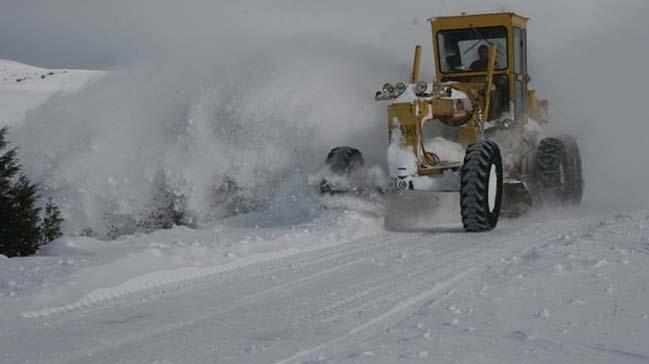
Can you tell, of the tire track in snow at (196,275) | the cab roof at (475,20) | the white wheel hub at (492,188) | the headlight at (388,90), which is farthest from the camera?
the cab roof at (475,20)

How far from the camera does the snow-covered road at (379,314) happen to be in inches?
171

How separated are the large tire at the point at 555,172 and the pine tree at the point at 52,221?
7.99m

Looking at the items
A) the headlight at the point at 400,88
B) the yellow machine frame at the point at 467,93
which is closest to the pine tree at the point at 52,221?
the yellow machine frame at the point at 467,93

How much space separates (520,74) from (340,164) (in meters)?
3.31

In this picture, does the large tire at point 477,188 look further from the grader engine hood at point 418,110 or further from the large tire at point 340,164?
the large tire at point 340,164

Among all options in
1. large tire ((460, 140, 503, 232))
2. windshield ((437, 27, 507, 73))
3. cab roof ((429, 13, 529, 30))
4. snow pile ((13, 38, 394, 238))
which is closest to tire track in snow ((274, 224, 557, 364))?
large tire ((460, 140, 503, 232))

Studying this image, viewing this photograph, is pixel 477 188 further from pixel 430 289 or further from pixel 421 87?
pixel 430 289

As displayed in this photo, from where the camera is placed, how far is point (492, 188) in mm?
9938

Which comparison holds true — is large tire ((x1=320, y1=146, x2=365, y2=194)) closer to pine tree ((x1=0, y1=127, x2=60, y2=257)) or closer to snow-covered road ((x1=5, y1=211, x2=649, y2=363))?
snow-covered road ((x1=5, y1=211, x2=649, y2=363))

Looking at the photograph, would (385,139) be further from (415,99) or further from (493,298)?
(493,298)

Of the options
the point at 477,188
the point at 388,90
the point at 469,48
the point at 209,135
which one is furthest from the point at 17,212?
the point at 477,188

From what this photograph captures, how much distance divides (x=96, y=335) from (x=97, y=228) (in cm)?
890

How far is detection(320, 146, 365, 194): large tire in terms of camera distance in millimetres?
10469

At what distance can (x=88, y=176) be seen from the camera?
14164mm
